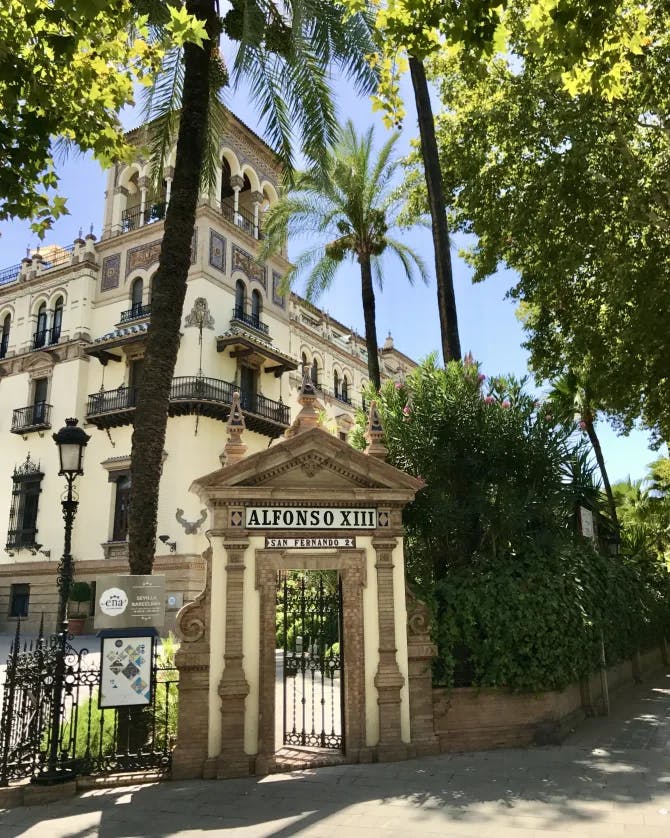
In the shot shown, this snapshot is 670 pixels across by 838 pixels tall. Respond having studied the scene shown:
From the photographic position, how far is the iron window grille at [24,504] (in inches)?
1190

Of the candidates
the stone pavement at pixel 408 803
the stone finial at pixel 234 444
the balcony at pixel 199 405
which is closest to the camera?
the stone pavement at pixel 408 803

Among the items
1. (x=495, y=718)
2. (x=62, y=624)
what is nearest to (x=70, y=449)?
(x=62, y=624)

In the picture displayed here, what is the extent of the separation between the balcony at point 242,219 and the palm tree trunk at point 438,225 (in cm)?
1673

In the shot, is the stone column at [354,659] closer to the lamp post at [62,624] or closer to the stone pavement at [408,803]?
the stone pavement at [408,803]

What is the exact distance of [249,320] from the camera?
30641mm

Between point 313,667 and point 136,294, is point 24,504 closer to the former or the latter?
point 136,294

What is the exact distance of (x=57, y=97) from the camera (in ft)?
26.1

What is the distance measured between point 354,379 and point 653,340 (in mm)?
25899

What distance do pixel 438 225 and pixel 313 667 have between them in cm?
862

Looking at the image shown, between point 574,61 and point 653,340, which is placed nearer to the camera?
point 574,61

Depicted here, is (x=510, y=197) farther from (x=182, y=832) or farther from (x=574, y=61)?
(x=182, y=832)

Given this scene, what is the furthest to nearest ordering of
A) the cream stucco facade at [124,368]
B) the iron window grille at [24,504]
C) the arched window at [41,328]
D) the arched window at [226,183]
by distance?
1. the arched window at [41,328]
2. the arched window at [226,183]
3. the iron window grille at [24,504]
4. the cream stucco facade at [124,368]

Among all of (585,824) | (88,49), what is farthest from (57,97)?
(585,824)

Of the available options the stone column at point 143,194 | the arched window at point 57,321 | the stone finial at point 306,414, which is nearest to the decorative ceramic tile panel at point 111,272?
the stone column at point 143,194
